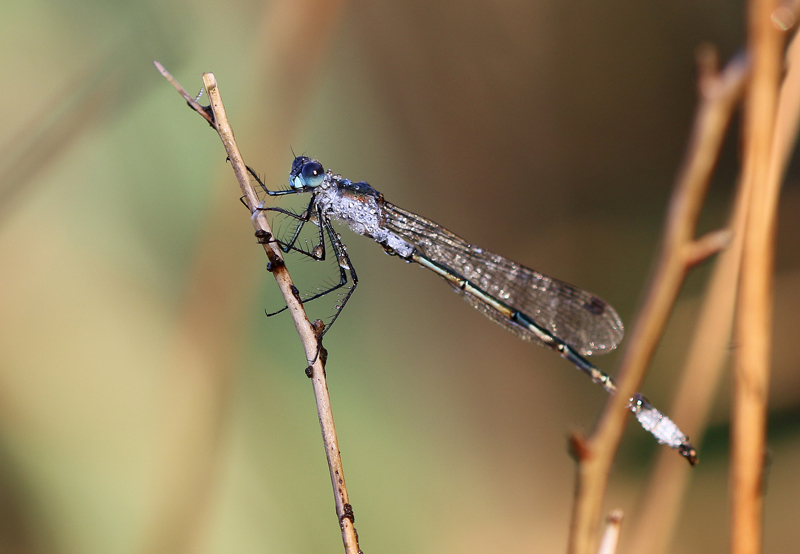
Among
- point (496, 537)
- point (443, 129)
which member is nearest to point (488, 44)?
point (443, 129)

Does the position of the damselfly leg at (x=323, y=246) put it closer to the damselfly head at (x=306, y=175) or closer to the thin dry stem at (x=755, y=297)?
the damselfly head at (x=306, y=175)

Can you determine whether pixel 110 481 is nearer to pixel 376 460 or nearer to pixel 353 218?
pixel 376 460

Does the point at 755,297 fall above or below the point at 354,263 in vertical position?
below

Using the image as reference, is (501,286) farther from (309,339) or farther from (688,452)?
(309,339)

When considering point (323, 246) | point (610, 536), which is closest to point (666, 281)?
point (610, 536)

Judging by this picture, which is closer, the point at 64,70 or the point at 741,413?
the point at 741,413

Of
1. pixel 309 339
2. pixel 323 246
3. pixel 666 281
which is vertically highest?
pixel 323 246

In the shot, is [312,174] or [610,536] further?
[312,174]
